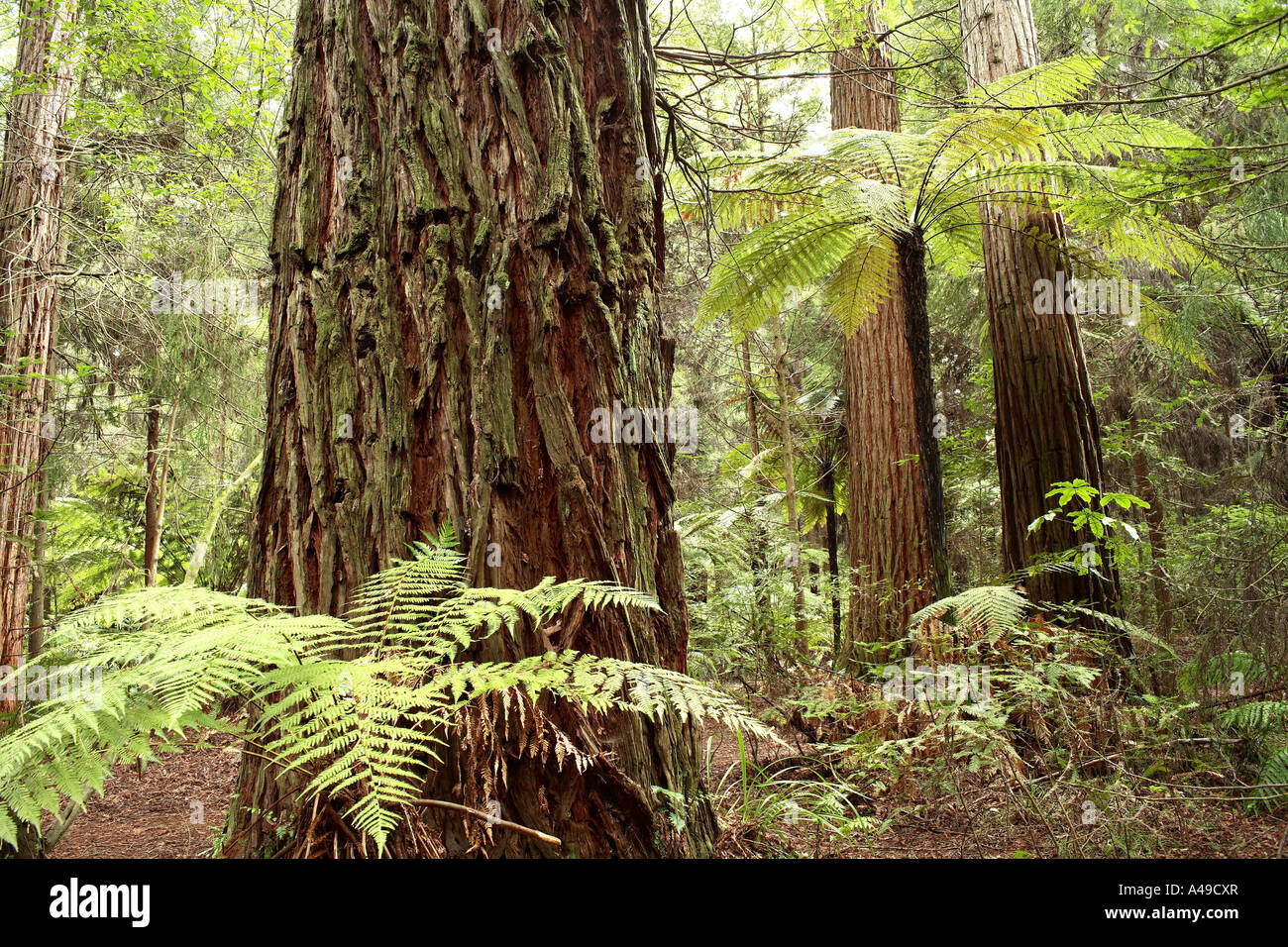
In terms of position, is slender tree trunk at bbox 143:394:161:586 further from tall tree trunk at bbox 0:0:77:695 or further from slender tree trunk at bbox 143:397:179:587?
tall tree trunk at bbox 0:0:77:695

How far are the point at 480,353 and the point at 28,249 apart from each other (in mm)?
5771

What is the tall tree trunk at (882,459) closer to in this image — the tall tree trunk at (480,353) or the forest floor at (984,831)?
the forest floor at (984,831)

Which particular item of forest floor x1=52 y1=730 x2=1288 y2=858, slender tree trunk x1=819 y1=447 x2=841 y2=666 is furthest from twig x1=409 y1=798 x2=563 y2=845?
slender tree trunk x1=819 y1=447 x2=841 y2=666

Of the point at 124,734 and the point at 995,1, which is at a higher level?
the point at 995,1

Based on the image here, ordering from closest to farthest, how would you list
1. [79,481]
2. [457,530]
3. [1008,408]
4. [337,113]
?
[457,530], [337,113], [1008,408], [79,481]

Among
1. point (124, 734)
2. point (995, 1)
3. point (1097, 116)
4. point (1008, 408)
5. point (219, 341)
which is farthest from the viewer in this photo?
point (219, 341)

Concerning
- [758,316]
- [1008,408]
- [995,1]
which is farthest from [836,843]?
[995,1]

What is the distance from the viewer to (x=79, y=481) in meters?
6.29

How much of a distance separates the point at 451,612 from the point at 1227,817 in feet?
10.2

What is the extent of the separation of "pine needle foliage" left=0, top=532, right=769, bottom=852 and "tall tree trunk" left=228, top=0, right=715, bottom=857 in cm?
13

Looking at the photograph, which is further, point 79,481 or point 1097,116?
point 79,481

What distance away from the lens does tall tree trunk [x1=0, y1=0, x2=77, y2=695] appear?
15.8 ft

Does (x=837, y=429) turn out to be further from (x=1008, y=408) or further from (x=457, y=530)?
(x=457, y=530)

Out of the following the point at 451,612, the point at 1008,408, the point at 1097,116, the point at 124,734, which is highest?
the point at 1097,116
